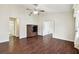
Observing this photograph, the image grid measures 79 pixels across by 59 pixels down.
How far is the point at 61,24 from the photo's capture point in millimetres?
1968

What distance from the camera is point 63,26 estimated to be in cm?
195

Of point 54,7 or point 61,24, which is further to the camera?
point 61,24

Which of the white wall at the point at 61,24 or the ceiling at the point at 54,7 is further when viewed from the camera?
the white wall at the point at 61,24

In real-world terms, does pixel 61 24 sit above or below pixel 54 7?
below

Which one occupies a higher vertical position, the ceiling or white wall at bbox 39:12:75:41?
the ceiling

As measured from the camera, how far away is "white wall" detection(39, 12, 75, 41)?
1.81 metres

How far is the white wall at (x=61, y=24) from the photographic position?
5.92 feet

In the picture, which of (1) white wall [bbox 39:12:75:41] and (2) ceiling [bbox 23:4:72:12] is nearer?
(2) ceiling [bbox 23:4:72:12]

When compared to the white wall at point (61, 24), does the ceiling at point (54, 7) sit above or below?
above

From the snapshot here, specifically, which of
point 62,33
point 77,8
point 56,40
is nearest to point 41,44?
point 56,40

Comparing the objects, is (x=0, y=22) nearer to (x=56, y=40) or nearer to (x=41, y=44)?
(x=41, y=44)
